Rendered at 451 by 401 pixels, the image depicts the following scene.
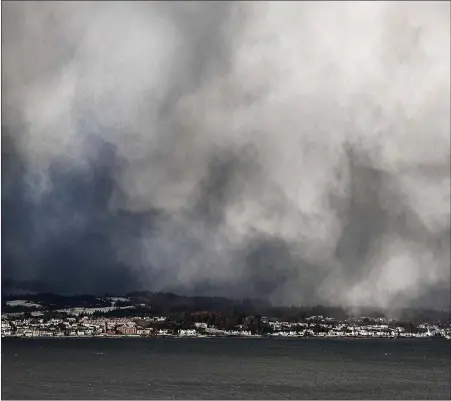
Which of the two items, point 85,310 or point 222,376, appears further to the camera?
point 85,310

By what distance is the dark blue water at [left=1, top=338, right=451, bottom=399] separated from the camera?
130 feet

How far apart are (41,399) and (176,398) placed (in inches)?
334

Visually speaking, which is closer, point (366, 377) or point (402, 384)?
point (402, 384)

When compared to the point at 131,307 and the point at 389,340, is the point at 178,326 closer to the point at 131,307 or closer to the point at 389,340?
the point at 131,307

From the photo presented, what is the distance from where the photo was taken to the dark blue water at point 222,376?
39.6m

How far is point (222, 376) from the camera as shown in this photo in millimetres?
50125

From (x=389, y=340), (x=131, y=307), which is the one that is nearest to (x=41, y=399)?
(x=131, y=307)

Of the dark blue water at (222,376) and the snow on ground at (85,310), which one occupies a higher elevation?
the snow on ground at (85,310)

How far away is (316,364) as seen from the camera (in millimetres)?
63656

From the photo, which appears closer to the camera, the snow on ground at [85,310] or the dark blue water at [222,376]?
the dark blue water at [222,376]

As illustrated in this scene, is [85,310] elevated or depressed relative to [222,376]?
elevated

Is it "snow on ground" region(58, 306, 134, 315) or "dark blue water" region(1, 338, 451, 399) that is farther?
"snow on ground" region(58, 306, 134, 315)

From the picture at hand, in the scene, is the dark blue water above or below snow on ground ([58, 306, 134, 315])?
below

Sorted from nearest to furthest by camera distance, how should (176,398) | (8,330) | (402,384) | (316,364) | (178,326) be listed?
(176,398) → (402,384) → (316,364) → (8,330) → (178,326)
